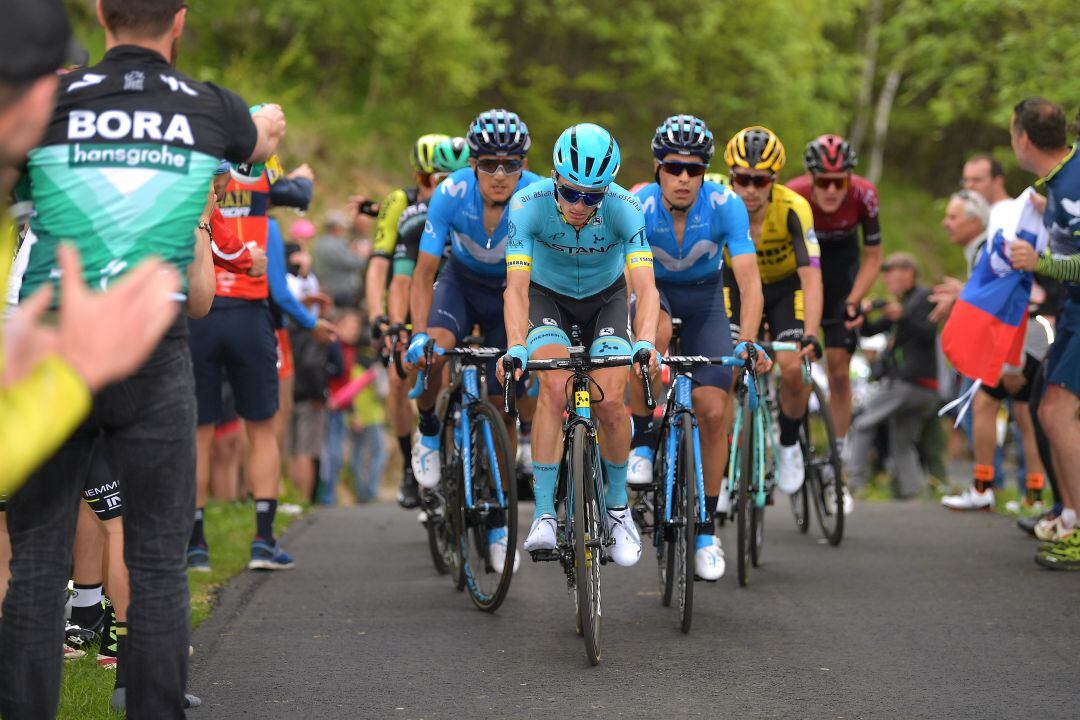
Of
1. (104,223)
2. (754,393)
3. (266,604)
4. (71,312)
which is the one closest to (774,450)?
(754,393)

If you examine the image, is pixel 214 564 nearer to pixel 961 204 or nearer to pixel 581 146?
pixel 581 146

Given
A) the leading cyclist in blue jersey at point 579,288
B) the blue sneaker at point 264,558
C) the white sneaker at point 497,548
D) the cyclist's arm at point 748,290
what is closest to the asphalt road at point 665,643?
the blue sneaker at point 264,558

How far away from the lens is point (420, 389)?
8992mm

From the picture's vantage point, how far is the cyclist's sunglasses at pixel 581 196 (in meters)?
6.93

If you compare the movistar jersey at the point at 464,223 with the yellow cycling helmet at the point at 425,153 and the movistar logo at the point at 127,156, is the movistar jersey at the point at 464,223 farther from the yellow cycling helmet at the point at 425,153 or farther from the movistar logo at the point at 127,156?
the movistar logo at the point at 127,156

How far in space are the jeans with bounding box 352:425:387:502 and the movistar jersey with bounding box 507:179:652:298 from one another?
9688 mm

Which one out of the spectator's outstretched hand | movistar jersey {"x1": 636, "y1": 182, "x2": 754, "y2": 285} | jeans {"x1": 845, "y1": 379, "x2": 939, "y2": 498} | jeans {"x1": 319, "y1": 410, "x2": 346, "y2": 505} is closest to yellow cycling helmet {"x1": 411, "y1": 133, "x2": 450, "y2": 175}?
movistar jersey {"x1": 636, "y1": 182, "x2": 754, "y2": 285}

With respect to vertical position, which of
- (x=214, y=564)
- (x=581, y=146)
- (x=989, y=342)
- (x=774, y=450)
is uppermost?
(x=581, y=146)

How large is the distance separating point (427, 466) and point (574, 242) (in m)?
2.21

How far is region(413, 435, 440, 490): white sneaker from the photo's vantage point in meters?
8.91

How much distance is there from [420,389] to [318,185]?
62.0ft

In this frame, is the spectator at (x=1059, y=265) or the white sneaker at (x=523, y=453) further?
the white sneaker at (x=523, y=453)

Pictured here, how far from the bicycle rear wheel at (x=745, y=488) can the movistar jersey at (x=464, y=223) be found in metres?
1.71

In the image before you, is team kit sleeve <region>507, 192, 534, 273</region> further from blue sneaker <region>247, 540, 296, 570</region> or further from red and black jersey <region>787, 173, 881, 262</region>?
red and black jersey <region>787, 173, 881, 262</region>
